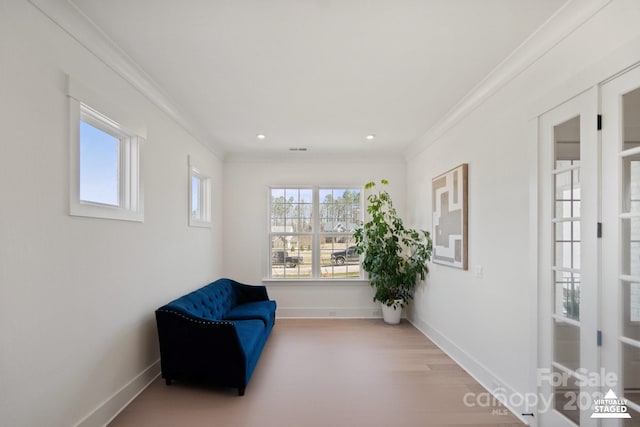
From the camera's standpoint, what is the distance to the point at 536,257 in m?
2.25

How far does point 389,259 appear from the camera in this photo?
495 centimetres

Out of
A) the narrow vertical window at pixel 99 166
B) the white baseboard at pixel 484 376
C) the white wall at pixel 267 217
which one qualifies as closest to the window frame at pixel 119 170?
the narrow vertical window at pixel 99 166

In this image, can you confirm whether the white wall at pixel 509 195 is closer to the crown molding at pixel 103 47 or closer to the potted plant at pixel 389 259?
the potted plant at pixel 389 259

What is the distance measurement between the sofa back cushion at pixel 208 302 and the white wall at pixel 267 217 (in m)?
0.95

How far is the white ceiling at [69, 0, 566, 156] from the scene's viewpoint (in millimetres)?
1943

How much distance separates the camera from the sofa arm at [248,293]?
15.6 ft

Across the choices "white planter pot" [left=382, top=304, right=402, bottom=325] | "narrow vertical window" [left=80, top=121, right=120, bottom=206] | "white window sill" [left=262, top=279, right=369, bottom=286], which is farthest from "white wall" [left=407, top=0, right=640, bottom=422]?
"narrow vertical window" [left=80, top=121, right=120, bottom=206]

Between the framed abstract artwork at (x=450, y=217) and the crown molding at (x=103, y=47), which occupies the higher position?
the crown molding at (x=103, y=47)

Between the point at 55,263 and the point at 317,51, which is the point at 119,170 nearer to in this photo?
the point at 55,263

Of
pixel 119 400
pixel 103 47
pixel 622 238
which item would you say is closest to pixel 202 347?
pixel 119 400

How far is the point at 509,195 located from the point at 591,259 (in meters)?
0.90

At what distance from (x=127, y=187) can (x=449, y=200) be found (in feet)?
10.5

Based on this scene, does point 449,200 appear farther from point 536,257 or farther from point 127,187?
point 127,187

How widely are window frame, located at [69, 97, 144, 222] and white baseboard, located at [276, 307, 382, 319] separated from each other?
323cm
